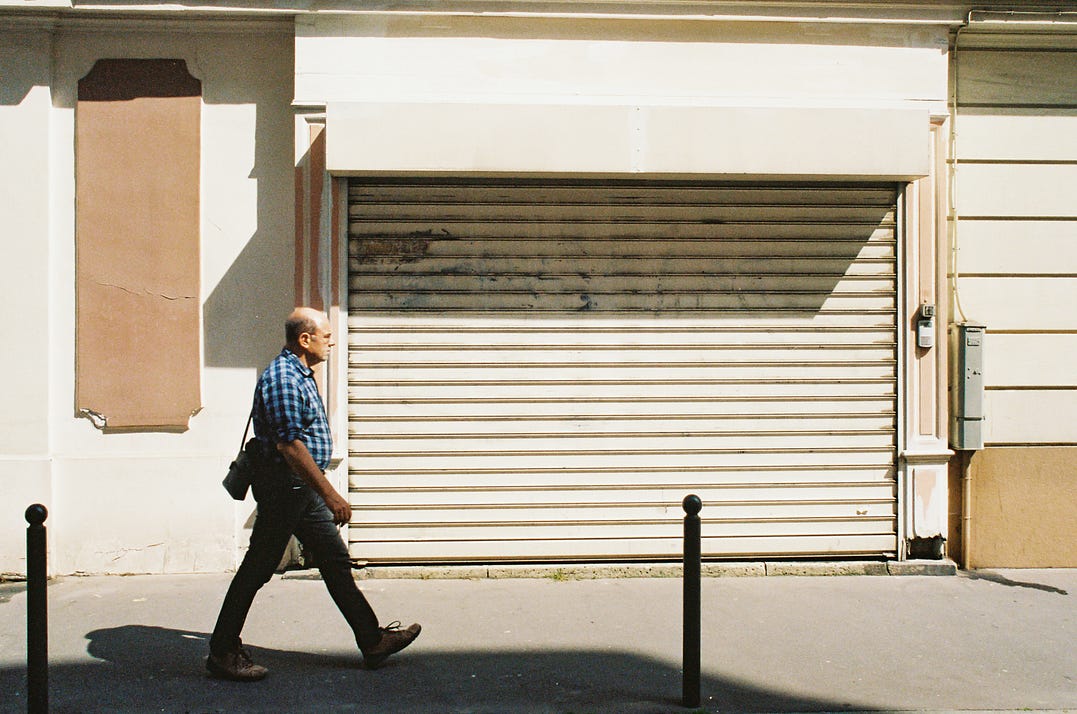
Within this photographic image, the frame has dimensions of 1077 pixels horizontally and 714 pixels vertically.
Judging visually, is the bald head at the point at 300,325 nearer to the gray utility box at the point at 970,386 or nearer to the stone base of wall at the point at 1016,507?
the gray utility box at the point at 970,386

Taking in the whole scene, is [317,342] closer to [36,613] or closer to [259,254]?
[36,613]

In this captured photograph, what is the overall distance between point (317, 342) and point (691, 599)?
214 cm

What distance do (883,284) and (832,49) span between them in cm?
171

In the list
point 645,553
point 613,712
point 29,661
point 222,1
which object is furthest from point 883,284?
point 29,661

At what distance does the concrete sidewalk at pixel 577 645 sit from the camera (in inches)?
181

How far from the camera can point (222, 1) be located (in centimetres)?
677

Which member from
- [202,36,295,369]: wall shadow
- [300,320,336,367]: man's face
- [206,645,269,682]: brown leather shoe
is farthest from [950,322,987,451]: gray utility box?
[206,645,269,682]: brown leather shoe

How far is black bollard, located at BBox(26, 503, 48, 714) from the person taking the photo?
405 centimetres

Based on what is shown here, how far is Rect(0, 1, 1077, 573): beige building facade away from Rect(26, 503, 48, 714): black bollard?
2739 mm

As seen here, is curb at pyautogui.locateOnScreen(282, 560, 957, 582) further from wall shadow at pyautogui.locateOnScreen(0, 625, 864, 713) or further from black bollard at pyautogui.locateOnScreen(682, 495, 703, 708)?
black bollard at pyautogui.locateOnScreen(682, 495, 703, 708)

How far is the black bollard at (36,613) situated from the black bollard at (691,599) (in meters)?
2.69

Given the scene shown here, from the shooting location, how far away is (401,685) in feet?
15.5

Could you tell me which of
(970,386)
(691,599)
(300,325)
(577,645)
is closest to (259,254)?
(300,325)

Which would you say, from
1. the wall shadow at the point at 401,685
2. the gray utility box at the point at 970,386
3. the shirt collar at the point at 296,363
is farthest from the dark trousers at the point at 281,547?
the gray utility box at the point at 970,386
